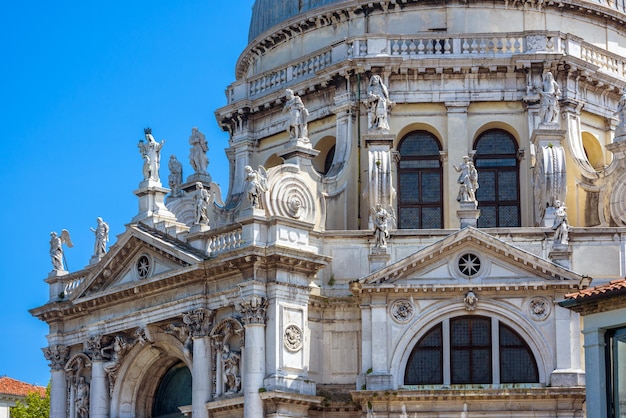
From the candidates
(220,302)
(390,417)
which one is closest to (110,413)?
(220,302)

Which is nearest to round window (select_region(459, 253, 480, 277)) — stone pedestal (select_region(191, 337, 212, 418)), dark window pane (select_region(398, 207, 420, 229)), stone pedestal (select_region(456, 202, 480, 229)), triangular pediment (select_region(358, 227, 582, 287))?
triangular pediment (select_region(358, 227, 582, 287))

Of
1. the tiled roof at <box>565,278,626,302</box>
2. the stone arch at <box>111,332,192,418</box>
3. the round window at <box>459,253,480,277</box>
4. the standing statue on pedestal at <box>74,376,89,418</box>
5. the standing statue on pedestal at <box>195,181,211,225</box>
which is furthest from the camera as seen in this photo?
the standing statue on pedestal at <box>74,376,89,418</box>

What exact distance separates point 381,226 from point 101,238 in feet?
37.1

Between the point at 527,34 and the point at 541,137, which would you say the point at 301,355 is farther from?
A: the point at 527,34

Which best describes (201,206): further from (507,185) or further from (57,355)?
(507,185)

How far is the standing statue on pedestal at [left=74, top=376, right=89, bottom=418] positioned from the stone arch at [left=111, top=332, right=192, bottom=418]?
4.79 feet

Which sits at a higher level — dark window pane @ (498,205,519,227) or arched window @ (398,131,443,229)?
arched window @ (398,131,443,229)

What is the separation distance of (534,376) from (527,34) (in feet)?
42.2

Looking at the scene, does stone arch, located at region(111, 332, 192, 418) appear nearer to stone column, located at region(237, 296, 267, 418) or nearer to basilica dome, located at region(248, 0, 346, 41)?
stone column, located at region(237, 296, 267, 418)

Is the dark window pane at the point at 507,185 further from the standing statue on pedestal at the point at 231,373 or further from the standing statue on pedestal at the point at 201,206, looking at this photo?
the standing statue on pedestal at the point at 231,373

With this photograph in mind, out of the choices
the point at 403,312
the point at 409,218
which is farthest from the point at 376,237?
the point at 409,218

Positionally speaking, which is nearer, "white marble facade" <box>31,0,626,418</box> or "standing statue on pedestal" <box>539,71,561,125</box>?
"white marble facade" <box>31,0,626,418</box>

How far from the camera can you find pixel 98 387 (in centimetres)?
5353

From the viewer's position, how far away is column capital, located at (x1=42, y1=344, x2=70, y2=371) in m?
55.5
